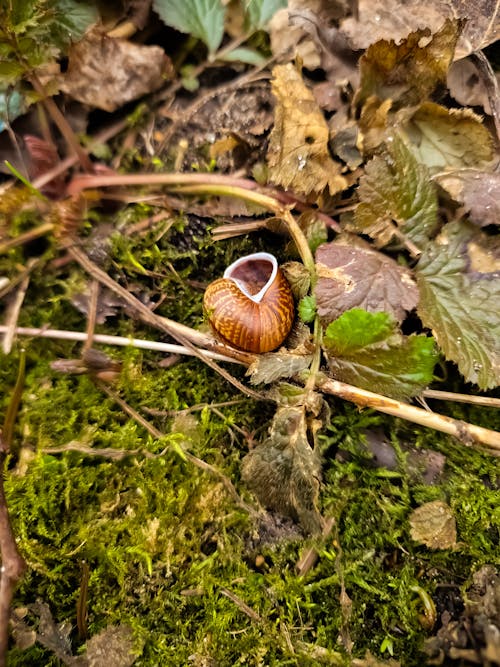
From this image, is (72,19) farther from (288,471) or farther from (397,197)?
(288,471)

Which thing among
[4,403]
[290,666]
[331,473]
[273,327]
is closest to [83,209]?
[4,403]

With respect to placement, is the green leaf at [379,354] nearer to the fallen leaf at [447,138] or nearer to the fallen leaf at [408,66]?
the fallen leaf at [447,138]

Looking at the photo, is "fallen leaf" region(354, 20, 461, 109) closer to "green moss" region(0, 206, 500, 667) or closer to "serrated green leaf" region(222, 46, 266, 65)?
"serrated green leaf" region(222, 46, 266, 65)

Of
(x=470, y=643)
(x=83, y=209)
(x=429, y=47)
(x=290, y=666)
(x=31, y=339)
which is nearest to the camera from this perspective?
(x=470, y=643)

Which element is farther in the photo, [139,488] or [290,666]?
[139,488]

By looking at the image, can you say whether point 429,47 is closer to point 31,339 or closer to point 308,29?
point 308,29

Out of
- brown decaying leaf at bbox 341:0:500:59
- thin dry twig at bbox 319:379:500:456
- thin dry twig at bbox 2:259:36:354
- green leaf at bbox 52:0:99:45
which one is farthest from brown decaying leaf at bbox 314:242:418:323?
green leaf at bbox 52:0:99:45

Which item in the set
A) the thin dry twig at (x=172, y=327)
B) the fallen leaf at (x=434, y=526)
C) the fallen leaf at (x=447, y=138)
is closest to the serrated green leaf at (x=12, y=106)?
the thin dry twig at (x=172, y=327)
